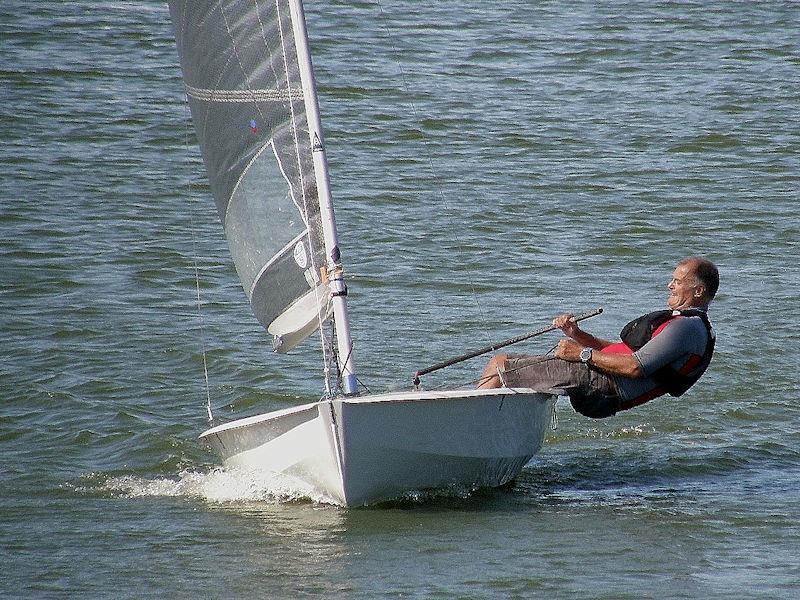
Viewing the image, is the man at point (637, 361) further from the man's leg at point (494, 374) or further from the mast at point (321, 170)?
the mast at point (321, 170)

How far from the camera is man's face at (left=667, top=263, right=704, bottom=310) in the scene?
22.3 feet

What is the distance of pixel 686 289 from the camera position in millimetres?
6797

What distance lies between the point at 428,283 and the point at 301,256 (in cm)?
442

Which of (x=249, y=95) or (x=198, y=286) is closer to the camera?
(x=249, y=95)

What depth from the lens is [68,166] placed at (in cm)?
1479

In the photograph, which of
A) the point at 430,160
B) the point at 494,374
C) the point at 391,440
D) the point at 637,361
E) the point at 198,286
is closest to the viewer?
the point at 391,440

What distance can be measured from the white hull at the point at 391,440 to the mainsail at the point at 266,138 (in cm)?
76

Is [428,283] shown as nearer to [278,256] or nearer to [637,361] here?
[278,256]

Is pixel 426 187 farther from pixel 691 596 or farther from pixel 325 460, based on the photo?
pixel 691 596

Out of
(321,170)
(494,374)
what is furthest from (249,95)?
(494,374)

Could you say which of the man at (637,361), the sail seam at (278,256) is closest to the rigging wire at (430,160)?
the sail seam at (278,256)

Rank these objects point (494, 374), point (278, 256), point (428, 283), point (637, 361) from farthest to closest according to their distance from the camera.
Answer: point (428, 283)
point (278, 256)
point (494, 374)
point (637, 361)

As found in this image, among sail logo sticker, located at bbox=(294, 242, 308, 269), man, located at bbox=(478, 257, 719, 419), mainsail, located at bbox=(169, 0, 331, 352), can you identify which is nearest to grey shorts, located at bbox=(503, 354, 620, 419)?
man, located at bbox=(478, 257, 719, 419)

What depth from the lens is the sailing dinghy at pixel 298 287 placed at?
20.4 ft
